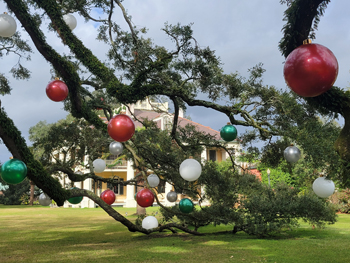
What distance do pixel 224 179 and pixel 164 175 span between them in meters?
2.04

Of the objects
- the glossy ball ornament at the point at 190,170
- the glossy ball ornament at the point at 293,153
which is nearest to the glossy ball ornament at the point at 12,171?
the glossy ball ornament at the point at 190,170

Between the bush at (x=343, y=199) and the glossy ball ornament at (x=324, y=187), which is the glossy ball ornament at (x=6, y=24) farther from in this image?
the bush at (x=343, y=199)

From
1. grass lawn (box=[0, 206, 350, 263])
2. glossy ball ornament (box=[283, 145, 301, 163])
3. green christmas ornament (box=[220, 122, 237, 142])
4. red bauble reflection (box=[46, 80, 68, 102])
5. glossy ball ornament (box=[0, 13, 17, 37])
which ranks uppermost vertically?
glossy ball ornament (box=[0, 13, 17, 37])

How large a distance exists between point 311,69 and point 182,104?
7034 millimetres

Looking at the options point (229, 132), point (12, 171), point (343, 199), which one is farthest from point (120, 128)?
point (343, 199)

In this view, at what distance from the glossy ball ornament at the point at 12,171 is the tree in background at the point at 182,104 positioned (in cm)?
71

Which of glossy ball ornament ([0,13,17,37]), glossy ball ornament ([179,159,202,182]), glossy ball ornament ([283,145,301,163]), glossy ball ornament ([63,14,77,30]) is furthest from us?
glossy ball ornament ([63,14,77,30])

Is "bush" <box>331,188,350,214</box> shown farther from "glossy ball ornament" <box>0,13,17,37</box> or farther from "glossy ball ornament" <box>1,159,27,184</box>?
"glossy ball ornament" <box>0,13,17,37</box>

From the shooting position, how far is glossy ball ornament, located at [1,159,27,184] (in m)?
5.65

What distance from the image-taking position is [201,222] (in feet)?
34.1

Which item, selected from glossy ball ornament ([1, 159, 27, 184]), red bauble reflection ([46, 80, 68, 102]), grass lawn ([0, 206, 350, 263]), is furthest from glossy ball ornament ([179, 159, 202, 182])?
glossy ball ornament ([1, 159, 27, 184])

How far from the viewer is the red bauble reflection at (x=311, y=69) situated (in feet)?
8.99

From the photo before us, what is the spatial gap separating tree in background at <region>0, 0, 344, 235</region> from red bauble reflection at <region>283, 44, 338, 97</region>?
1.35 m

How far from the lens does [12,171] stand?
569 cm
